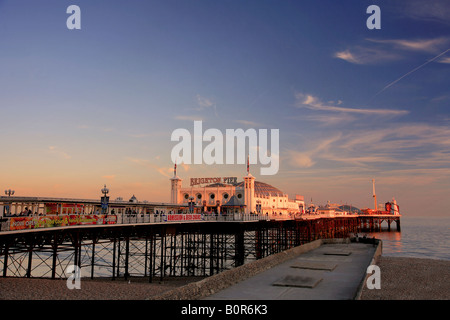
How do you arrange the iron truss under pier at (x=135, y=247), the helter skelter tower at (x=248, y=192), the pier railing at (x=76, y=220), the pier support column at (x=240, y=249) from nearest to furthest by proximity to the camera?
the pier railing at (x=76, y=220), the iron truss under pier at (x=135, y=247), the pier support column at (x=240, y=249), the helter skelter tower at (x=248, y=192)

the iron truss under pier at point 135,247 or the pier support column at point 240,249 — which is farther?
the pier support column at point 240,249

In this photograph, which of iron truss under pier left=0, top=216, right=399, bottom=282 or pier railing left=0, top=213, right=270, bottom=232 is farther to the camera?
iron truss under pier left=0, top=216, right=399, bottom=282

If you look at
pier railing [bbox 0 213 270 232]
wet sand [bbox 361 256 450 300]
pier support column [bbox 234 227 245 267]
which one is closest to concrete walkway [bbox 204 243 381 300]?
wet sand [bbox 361 256 450 300]

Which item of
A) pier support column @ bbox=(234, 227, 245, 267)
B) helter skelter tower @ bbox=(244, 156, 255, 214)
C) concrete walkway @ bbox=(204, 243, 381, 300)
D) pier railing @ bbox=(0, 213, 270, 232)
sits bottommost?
pier support column @ bbox=(234, 227, 245, 267)

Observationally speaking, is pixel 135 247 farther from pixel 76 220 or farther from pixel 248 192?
pixel 248 192

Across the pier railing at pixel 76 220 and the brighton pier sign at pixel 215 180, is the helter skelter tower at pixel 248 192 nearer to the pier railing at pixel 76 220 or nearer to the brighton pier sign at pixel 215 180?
A: the brighton pier sign at pixel 215 180

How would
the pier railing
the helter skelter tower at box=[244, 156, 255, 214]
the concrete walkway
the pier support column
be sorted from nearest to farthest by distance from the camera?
the concrete walkway < the pier railing < the pier support column < the helter skelter tower at box=[244, 156, 255, 214]

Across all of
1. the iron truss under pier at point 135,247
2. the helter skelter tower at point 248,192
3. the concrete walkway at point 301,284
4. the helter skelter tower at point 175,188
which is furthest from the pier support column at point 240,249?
the helter skelter tower at point 175,188

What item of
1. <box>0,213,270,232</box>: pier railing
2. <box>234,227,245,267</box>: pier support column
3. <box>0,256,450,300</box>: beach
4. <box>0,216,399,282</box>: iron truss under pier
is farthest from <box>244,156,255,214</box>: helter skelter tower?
<box>0,256,450,300</box>: beach

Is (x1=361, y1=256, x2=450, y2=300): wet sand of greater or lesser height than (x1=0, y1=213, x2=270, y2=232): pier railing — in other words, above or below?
below

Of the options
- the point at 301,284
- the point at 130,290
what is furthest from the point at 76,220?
the point at 301,284

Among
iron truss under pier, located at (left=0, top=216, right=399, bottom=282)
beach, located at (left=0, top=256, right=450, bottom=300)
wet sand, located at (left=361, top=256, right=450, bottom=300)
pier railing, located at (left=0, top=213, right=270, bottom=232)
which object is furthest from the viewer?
iron truss under pier, located at (left=0, top=216, right=399, bottom=282)

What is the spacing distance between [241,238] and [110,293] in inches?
1302

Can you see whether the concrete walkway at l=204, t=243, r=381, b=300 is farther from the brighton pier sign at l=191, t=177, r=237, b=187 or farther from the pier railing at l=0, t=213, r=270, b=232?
the brighton pier sign at l=191, t=177, r=237, b=187
